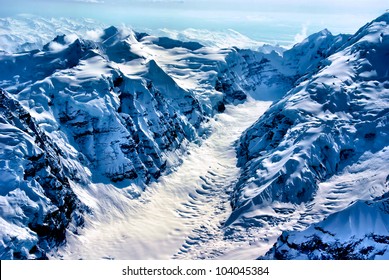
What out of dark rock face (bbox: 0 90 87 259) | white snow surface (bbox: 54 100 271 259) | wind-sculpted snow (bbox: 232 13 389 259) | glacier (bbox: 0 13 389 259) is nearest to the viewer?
glacier (bbox: 0 13 389 259)

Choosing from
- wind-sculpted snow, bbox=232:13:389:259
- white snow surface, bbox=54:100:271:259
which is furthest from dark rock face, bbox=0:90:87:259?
wind-sculpted snow, bbox=232:13:389:259

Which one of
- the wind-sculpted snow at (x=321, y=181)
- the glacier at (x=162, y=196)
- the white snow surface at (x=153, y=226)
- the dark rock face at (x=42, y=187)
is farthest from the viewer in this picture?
the white snow surface at (x=153, y=226)

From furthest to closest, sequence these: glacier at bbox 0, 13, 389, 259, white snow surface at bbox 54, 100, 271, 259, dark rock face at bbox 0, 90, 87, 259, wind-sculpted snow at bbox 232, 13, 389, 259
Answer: white snow surface at bbox 54, 100, 271, 259
dark rock face at bbox 0, 90, 87, 259
wind-sculpted snow at bbox 232, 13, 389, 259
glacier at bbox 0, 13, 389, 259

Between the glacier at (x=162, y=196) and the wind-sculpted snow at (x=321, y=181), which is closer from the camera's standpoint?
the glacier at (x=162, y=196)

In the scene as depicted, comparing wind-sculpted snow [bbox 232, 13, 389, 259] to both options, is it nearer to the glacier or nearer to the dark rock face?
the glacier

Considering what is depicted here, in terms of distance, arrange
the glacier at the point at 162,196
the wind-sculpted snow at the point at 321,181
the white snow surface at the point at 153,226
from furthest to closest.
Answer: the white snow surface at the point at 153,226 → the wind-sculpted snow at the point at 321,181 → the glacier at the point at 162,196

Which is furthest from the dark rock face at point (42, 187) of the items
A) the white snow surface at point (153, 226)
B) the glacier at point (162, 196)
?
the white snow surface at point (153, 226)

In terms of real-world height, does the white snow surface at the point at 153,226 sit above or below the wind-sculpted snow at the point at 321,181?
below

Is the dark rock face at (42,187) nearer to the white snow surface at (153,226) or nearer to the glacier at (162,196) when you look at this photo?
the glacier at (162,196)

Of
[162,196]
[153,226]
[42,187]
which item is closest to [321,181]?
[162,196]

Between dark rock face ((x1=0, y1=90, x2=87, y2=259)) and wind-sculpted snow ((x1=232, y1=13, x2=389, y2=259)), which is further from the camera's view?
dark rock face ((x1=0, y1=90, x2=87, y2=259))

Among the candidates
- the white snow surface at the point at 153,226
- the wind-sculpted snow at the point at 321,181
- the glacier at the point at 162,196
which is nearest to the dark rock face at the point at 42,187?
the glacier at the point at 162,196
